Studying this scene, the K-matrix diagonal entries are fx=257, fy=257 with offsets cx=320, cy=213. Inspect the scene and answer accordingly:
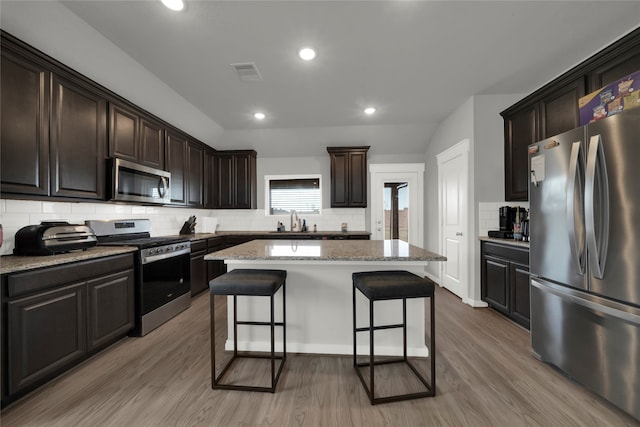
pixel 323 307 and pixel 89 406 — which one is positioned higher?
pixel 323 307

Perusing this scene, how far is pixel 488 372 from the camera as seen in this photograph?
75.5 inches

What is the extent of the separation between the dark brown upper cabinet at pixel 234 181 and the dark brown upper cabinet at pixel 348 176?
1581 mm

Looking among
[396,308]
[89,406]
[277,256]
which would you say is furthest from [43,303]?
[396,308]

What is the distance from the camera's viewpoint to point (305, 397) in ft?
5.42

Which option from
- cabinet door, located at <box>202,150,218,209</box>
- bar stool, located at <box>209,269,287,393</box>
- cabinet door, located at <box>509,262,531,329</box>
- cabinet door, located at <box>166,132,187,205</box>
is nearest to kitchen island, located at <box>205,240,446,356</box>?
bar stool, located at <box>209,269,287,393</box>

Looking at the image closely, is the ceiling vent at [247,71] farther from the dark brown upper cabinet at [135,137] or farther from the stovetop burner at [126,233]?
the stovetop burner at [126,233]

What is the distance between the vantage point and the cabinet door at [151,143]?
9.93 feet

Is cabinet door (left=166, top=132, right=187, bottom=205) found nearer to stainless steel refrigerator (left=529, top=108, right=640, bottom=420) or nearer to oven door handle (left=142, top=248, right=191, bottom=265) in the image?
oven door handle (left=142, top=248, right=191, bottom=265)

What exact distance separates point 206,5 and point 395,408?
2999 millimetres

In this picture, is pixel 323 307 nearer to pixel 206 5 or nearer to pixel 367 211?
pixel 206 5

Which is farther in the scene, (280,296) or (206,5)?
(280,296)

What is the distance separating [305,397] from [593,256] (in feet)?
6.65

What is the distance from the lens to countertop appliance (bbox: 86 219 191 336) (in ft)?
8.19

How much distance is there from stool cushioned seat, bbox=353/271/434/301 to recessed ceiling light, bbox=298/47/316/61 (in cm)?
209
